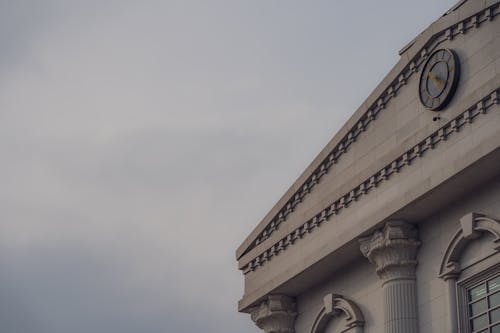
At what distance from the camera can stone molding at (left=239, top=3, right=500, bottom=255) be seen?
3462cm

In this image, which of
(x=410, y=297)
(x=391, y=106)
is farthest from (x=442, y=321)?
(x=391, y=106)

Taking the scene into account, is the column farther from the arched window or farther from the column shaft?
the arched window

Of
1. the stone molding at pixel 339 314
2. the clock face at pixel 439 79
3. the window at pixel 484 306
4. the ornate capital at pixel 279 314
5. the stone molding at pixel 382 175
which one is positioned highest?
the clock face at pixel 439 79

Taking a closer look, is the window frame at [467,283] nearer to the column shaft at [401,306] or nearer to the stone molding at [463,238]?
the stone molding at [463,238]

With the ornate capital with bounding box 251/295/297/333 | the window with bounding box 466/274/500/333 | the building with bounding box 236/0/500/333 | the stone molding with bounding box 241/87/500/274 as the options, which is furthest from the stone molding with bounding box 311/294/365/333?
the window with bounding box 466/274/500/333

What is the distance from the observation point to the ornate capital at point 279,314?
137 feet

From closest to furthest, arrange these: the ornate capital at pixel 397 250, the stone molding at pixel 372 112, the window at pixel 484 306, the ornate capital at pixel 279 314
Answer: the window at pixel 484 306, the stone molding at pixel 372 112, the ornate capital at pixel 397 250, the ornate capital at pixel 279 314

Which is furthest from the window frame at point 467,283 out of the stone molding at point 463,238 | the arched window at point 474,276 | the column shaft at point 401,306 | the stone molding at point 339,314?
the stone molding at point 339,314

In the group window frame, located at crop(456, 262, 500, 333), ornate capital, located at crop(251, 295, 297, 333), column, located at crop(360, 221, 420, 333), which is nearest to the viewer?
window frame, located at crop(456, 262, 500, 333)

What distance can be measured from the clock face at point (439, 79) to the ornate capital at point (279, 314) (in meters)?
9.88

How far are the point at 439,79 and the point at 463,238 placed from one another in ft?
16.5

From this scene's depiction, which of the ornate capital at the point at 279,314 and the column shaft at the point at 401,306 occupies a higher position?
the ornate capital at the point at 279,314

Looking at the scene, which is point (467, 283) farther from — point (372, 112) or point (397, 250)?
point (372, 112)

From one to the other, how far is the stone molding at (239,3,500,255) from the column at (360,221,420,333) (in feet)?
8.56
